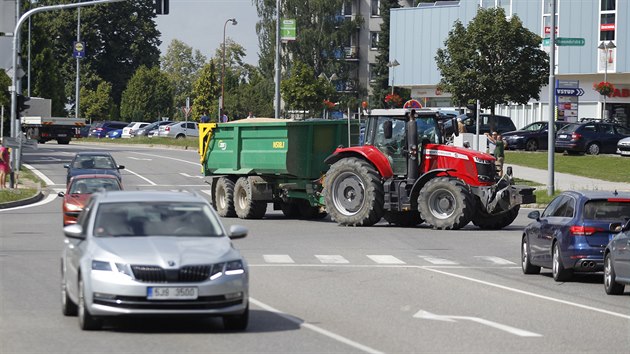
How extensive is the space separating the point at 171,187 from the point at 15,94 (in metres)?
6.78

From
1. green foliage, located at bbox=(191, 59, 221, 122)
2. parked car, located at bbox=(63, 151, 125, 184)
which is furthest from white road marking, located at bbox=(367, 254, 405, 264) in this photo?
green foliage, located at bbox=(191, 59, 221, 122)

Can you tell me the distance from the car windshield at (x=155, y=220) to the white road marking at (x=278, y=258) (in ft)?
26.7

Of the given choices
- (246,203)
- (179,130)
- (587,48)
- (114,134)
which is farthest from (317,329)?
(114,134)

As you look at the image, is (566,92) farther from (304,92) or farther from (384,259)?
(304,92)

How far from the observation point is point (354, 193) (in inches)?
1161

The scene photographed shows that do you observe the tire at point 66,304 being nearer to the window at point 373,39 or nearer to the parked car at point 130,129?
the parked car at point 130,129

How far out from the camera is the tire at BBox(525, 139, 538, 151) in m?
60.2

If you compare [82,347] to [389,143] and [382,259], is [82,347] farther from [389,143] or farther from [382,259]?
[389,143]

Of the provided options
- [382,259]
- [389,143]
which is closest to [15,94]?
[389,143]

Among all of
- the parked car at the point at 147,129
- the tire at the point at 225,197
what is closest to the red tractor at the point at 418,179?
the tire at the point at 225,197

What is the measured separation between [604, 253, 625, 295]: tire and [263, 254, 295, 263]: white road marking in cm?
608

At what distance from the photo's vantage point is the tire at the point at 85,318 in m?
12.4

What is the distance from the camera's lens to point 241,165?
32.0 meters

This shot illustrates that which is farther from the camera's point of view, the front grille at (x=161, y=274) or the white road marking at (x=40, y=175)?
the white road marking at (x=40, y=175)
